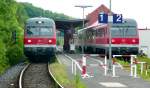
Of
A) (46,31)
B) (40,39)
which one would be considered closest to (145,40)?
(46,31)

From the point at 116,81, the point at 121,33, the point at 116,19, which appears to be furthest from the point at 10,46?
the point at 116,81

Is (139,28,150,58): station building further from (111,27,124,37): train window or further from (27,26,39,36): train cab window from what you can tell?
(27,26,39,36): train cab window

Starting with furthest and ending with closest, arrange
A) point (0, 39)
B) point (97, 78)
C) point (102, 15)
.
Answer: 1. point (0, 39)
2. point (102, 15)
3. point (97, 78)

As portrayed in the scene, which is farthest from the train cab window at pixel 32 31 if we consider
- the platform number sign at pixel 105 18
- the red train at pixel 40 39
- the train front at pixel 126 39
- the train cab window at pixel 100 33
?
the platform number sign at pixel 105 18

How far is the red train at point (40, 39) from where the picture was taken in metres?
39.4

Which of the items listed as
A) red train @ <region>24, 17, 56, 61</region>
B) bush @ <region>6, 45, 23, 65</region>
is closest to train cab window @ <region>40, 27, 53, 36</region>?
red train @ <region>24, 17, 56, 61</region>

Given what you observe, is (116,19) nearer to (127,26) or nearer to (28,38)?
(28,38)

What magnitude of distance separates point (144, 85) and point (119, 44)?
2241cm

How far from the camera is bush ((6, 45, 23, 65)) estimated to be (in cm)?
4479

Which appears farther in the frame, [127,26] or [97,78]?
[127,26]

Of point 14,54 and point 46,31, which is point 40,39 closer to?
point 46,31

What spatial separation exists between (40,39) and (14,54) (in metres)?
6.48

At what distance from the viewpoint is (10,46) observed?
45656 millimetres

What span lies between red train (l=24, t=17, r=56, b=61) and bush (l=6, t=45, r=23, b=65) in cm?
500
